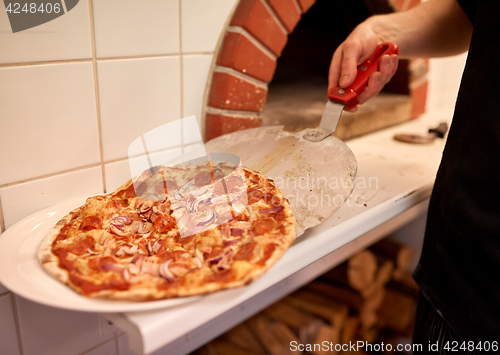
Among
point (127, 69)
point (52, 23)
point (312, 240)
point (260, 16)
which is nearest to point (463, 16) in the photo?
point (260, 16)

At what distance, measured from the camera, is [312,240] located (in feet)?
2.21

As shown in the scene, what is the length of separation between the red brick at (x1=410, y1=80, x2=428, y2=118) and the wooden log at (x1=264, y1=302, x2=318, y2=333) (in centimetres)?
101

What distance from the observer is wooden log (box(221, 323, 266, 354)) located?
3.90ft

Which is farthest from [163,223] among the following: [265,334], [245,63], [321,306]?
[321,306]

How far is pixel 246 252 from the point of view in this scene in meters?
0.56

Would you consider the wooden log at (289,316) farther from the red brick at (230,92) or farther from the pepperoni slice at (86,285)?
the pepperoni slice at (86,285)

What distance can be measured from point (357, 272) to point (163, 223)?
938 mm

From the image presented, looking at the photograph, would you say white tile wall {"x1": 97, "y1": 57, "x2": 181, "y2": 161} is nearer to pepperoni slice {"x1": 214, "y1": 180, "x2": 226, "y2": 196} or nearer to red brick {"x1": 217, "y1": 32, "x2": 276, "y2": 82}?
red brick {"x1": 217, "y1": 32, "x2": 276, "y2": 82}

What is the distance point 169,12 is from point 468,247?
0.80 m

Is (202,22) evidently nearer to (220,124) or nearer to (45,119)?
(220,124)

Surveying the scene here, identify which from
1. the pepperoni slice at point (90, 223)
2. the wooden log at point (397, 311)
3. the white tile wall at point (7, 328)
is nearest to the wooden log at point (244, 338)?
the wooden log at point (397, 311)

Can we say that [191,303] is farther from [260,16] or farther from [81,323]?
[260,16]

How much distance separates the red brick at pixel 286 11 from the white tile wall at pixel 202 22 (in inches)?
4.5

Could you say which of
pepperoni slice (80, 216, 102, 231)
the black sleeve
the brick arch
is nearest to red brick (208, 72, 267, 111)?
the brick arch
